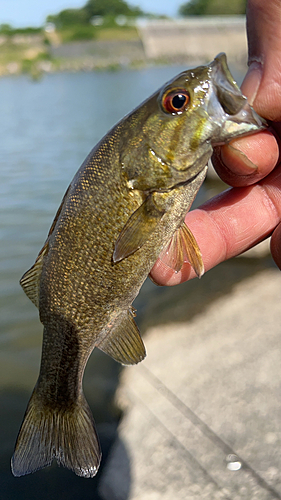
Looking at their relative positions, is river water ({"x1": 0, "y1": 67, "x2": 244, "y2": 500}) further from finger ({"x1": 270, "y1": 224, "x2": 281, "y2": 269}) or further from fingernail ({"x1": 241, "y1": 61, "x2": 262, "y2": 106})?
fingernail ({"x1": 241, "y1": 61, "x2": 262, "y2": 106})

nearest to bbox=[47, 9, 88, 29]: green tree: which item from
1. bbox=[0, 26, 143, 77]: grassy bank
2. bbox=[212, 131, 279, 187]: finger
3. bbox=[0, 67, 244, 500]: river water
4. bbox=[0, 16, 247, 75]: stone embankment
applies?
bbox=[0, 26, 143, 77]: grassy bank

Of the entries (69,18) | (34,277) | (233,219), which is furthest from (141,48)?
(34,277)

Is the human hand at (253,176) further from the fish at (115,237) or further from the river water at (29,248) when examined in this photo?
the river water at (29,248)

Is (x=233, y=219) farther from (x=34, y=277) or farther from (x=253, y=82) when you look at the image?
(x=34, y=277)

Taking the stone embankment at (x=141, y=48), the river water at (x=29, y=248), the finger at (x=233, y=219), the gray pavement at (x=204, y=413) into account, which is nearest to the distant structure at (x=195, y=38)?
the stone embankment at (x=141, y=48)

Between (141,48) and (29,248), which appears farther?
(141,48)

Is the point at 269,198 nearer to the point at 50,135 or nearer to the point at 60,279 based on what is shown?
the point at 60,279

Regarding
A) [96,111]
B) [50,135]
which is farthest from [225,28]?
[50,135]
